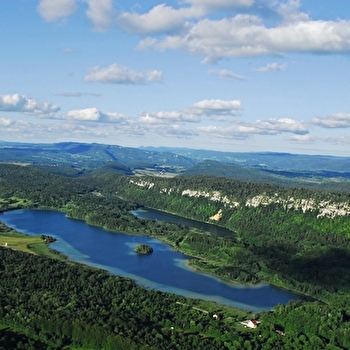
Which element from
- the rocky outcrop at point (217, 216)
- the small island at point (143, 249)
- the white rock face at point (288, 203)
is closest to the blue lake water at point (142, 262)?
the small island at point (143, 249)

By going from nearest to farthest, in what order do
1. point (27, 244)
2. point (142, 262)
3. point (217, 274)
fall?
point (217, 274)
point (142, 262)
point (27, 244)

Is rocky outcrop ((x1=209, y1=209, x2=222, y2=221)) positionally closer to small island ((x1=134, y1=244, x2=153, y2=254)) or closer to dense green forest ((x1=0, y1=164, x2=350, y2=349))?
dense green forest ((x1=0, y1=164, x2=350, y2=349))

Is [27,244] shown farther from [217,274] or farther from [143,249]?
[217,274]

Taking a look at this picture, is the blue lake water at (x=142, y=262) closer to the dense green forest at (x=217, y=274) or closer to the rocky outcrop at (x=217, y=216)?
the dense green forest at (x=217, y=274)

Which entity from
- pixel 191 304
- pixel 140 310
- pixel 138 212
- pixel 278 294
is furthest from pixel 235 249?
pixel 138 212

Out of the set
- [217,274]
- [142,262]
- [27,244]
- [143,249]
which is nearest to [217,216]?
[143,249]
